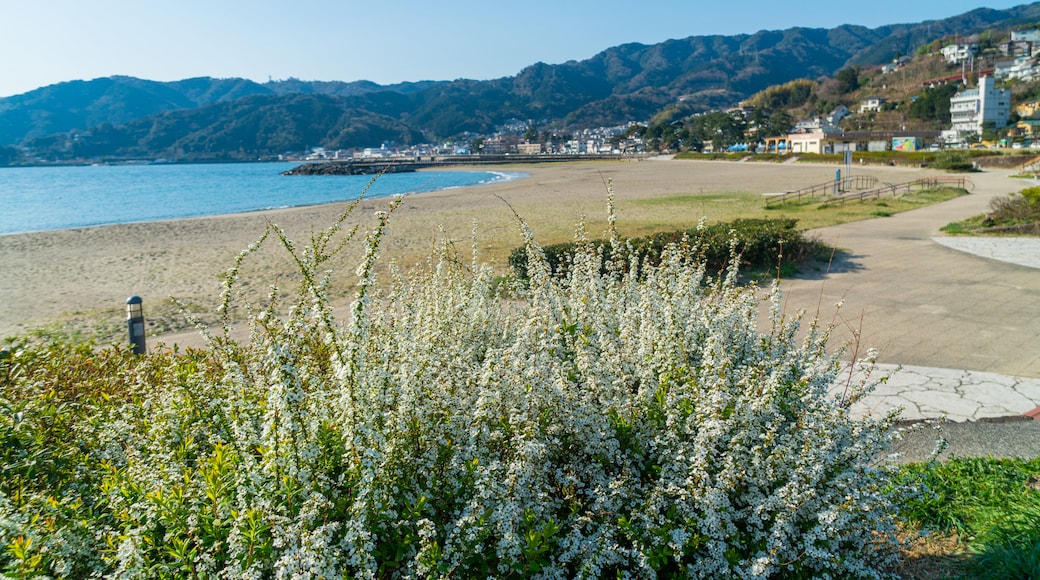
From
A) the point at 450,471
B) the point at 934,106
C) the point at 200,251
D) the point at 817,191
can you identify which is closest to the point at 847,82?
the point at 934,106

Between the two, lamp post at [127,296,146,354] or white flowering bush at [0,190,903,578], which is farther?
lamp post at [127,296,146,354]

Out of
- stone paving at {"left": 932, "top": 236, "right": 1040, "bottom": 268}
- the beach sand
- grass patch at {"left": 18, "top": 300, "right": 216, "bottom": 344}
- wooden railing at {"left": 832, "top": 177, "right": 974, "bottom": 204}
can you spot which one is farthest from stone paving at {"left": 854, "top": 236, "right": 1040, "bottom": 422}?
wooden railing at {"left": 832, "top": 177, "right": 974, "bottom": 204}

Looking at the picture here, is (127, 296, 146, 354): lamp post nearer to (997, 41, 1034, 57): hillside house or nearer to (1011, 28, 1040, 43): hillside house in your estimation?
(997, 41, 1034, 57): hillside house

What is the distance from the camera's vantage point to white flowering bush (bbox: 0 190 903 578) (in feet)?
8.27

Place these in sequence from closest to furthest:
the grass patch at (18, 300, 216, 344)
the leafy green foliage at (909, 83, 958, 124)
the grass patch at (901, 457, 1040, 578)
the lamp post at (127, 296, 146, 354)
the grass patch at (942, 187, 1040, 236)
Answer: the grass patch at (901, 457, 1040, 578), the lamp post at (127, 296, 146, 354), the grass patch at (18, 300, 216, 344), the grass patch at (942, 187, 1040, 236), the leafy green foliage at (909, 83, 958, 124)

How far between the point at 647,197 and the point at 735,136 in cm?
9748

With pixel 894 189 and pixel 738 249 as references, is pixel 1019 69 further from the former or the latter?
pixel 738 249

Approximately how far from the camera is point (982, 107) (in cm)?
9312

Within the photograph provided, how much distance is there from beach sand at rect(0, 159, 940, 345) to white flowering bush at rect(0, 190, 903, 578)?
307 centimetres

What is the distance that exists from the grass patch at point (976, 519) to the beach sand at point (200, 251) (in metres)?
4.36

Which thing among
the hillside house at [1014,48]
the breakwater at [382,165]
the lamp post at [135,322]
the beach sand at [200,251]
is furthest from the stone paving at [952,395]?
the hillside house at [1014,48]

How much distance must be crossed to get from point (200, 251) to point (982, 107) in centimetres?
11678

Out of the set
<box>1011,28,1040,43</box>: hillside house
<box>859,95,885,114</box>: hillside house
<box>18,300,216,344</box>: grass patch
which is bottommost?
<box>18,300,216,344</box>: grass patch

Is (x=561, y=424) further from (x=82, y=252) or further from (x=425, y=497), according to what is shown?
(x=82, y=252)
